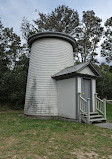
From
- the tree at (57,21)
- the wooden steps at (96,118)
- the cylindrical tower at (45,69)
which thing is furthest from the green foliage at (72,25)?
the wooden steps at (96,118)

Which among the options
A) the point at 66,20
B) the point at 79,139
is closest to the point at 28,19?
the point at 66,20

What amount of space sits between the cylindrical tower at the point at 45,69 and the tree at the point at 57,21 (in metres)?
9.85

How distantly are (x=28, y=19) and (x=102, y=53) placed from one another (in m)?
11.4

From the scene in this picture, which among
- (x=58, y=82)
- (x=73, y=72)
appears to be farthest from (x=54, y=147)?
(x=58, y=82)

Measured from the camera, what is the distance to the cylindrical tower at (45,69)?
27.5 feet

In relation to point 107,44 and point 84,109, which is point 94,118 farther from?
point 107,44

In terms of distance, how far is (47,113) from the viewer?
8.23 metres

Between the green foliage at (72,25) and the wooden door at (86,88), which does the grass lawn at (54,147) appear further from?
the green foliage at (72,25)

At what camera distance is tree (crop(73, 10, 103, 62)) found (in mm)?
19312

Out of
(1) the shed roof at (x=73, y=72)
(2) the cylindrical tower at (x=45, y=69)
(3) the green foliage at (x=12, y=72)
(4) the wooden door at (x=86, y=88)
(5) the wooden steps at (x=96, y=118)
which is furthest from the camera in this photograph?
(3) the green foliage at (x=12, y=72)

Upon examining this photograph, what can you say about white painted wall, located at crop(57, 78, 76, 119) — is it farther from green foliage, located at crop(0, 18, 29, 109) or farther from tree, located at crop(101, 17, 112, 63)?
tree, located at crop(101, 17, 112, 63)

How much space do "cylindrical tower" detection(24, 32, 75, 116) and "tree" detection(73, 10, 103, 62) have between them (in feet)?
37.4

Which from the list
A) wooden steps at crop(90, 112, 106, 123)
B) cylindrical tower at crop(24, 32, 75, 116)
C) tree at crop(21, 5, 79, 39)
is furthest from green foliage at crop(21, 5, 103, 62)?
wooden steps at crop(90, 112, 106, 123)

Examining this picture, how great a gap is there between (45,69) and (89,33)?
46.0ft
